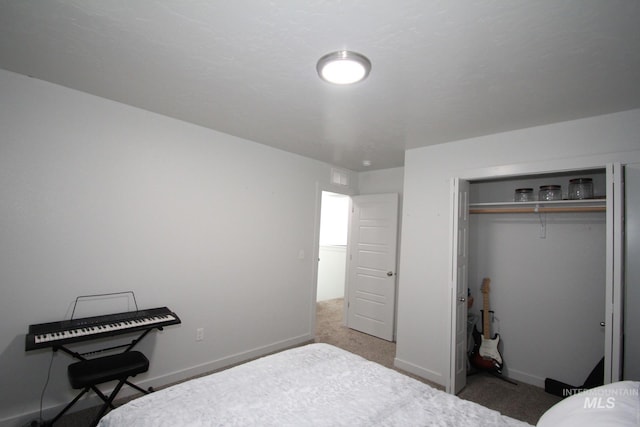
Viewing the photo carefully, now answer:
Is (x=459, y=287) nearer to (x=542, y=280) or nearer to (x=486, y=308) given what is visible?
(x=486, y=308)

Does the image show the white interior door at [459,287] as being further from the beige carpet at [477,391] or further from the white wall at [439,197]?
the beige carpet at [477,391]

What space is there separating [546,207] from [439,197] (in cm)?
103

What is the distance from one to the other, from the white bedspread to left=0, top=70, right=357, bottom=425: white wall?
1.43 metres

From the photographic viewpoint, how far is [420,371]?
3258 millimetres

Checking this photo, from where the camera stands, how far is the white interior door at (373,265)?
4.35 metres

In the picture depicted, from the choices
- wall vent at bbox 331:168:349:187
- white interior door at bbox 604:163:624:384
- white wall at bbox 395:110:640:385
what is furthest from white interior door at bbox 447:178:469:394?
wall vent at bbox 331:168:349:187

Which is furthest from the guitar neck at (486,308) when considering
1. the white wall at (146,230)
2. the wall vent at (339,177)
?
the wall vent at (339,177)

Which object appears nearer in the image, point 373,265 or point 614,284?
point 614,284

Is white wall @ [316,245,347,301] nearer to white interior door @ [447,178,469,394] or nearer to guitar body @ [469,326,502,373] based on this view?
guitar body @ [469,326,502,373]

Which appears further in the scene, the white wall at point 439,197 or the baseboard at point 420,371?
the baseboard at point 420,371

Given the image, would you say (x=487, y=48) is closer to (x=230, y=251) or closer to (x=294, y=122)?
(x=294, y=122)

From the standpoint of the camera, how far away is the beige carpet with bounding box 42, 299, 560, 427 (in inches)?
98.3

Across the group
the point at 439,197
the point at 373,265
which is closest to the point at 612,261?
the point at 439,197

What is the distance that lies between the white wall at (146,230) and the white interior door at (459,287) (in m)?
1.93
